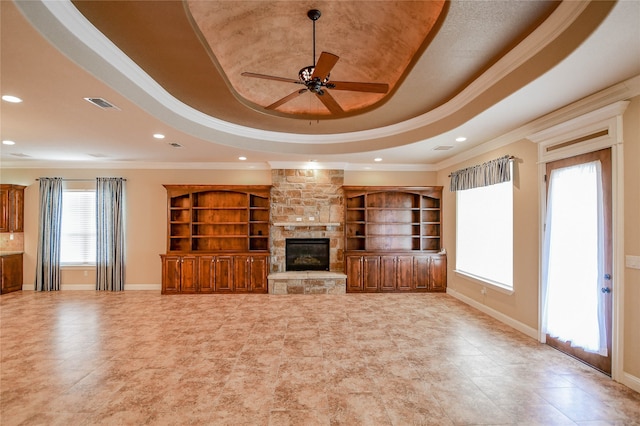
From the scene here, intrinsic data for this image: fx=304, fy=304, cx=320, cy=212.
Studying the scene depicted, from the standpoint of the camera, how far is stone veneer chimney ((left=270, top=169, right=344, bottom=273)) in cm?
692

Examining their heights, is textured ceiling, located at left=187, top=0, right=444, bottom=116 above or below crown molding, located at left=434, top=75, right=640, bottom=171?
above

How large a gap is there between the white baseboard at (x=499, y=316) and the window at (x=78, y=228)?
8.07 m

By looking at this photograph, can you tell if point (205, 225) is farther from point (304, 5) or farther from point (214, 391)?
point (304, 5)

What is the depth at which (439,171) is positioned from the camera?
284 inches

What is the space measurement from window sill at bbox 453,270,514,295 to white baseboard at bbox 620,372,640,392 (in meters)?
1.64

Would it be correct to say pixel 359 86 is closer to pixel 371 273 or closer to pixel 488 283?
pixel 488 283

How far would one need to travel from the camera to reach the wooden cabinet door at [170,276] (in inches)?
259

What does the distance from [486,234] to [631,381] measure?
8.98 feet

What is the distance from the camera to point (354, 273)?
6730mm

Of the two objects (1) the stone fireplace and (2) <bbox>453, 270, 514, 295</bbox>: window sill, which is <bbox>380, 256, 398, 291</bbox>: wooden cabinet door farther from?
(2) <bbox>453, 270, 514, 295</bbox>: window sill

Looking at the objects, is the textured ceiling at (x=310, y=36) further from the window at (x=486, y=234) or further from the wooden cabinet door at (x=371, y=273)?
the wooden cabinet door at (x=371, y=273)

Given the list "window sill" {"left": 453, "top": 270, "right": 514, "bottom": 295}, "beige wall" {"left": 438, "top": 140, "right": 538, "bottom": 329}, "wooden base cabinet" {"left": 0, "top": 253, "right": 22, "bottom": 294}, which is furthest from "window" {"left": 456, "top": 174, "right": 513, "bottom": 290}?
"wooden base cabinet" {"left": 0, "top": 253, "right": 22, "bottom": 294}

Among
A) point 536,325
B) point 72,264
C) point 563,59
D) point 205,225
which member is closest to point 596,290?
point 536,325

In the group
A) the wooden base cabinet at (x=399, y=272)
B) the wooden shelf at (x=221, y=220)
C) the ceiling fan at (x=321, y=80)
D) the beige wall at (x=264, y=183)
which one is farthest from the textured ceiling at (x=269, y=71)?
the wooden base cabinet at (x=399, y=272)
